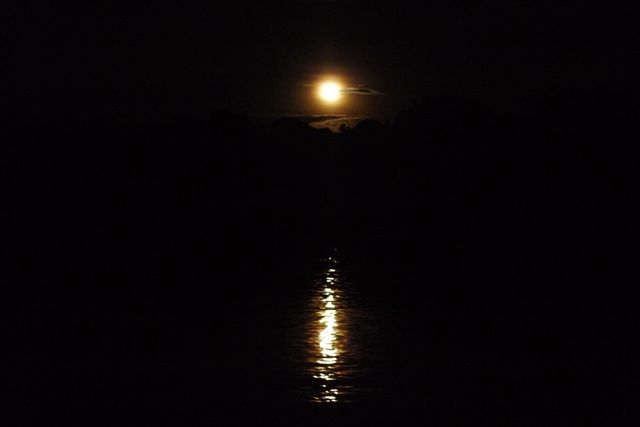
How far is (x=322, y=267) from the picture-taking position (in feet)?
62.9

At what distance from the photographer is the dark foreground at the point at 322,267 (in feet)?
31.2

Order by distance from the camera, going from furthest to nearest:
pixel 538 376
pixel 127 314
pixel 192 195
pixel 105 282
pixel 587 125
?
pixel 587 125 → pixel 192 195 → pixel 105 282 → pixel 127 314 → pixel 538 376

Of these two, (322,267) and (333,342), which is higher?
(322,267)

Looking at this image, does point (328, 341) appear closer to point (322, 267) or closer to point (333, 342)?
point (333, 342)

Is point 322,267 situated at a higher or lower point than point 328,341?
higher

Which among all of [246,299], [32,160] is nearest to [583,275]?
[246,299]

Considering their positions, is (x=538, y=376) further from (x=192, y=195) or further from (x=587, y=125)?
(x=587, y=125)

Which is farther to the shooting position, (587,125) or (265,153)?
(265,153)

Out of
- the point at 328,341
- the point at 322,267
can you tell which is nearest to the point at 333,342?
the point at 328,341

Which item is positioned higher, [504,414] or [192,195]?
[192,195]

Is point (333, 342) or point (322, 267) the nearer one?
point (333, 342)

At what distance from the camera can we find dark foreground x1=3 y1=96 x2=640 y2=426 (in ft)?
31.2

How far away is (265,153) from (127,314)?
25.6 m

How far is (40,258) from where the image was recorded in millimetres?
19922
